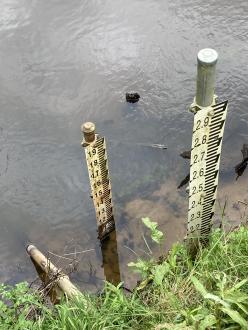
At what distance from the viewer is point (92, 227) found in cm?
580

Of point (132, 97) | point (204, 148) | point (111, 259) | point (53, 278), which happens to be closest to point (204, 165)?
point (204, 148)

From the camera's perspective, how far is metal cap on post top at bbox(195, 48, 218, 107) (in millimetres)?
2811

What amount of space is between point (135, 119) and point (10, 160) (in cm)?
195

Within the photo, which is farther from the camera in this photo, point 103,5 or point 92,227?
point 103,5

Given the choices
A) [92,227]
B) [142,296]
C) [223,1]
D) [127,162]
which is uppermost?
[223,1]

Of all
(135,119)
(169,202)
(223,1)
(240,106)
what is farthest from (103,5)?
(169,202)

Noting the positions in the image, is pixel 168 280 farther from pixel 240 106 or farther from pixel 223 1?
pixel 223 1

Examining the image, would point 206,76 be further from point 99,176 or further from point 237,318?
point 99,176

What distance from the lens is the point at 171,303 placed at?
3469 mm

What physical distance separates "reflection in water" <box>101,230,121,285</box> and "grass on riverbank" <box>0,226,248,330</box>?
1.33 metres

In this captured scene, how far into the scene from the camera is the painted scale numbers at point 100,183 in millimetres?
4484

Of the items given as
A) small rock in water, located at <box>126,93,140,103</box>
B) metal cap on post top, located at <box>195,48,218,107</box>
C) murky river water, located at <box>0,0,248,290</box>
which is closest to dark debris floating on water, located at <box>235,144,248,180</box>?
murky river water, located at <box>0,0,248,290</box>

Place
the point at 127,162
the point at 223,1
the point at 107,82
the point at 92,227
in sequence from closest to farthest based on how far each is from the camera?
the point at 92,227 < the point at 127,162 < the point at 107,82 < the point at 223,1

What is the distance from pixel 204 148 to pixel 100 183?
1692 millimetres
